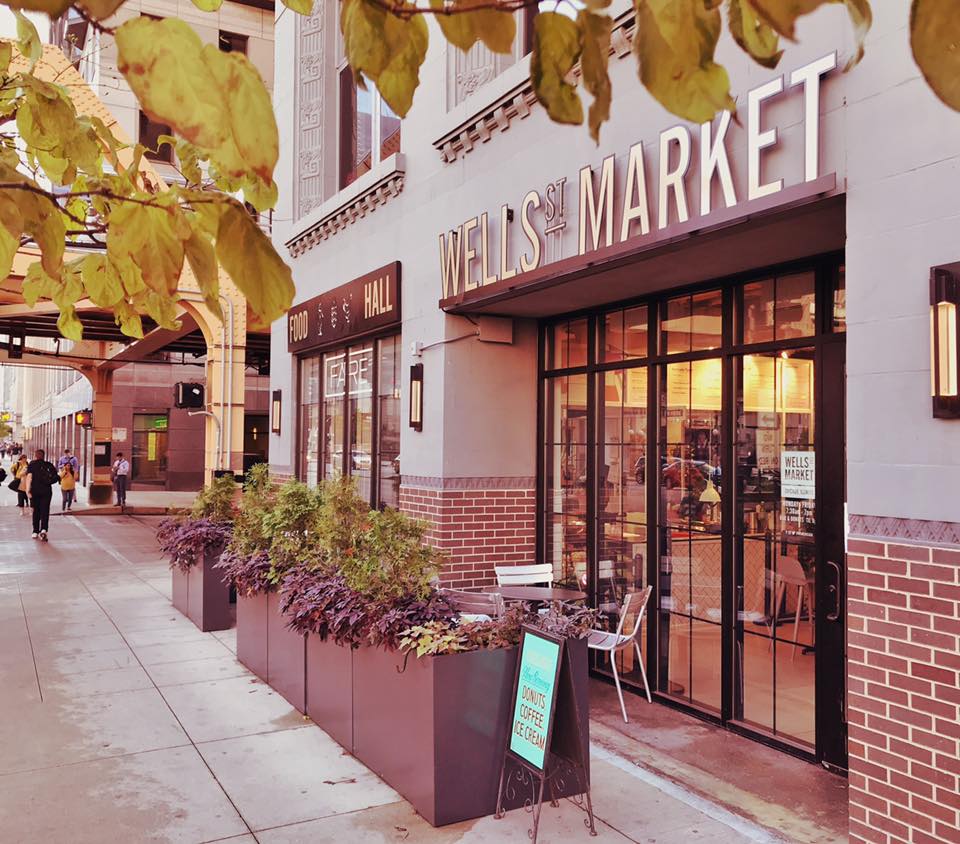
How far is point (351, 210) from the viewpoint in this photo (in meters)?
10.5

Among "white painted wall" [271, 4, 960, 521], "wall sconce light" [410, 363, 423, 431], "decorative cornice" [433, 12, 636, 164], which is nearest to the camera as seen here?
"white painted wall" [271, 4, 960, 521]

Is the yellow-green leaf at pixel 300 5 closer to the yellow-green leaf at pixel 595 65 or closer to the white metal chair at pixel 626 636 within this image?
the yellow-green leaf at pixel 595 65

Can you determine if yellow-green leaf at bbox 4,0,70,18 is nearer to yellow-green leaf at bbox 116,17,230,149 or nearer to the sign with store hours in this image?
yellow-green leaf at bbox 116,17,230,149

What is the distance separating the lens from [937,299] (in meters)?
4.02

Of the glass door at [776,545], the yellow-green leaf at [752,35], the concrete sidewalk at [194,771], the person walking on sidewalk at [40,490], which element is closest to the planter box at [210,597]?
the concrete sidewalk at [194,771]

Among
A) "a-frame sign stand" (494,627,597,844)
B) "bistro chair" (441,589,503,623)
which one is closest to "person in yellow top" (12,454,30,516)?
"bistro chair" (441,589,503,623)

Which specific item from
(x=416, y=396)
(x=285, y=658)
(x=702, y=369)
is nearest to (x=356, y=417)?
(x=416, y=396)

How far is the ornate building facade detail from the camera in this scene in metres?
11.9

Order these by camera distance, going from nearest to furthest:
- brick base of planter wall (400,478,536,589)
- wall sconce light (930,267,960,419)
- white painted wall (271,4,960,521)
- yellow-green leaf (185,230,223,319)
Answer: yellow-green leaf (185,230,223,319) < wall sconce light (930,267,960,419) < white painted wall (271,4,960,521) < brick base of planter wall (400,478,536,589)

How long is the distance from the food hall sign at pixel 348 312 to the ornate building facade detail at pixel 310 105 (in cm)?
158

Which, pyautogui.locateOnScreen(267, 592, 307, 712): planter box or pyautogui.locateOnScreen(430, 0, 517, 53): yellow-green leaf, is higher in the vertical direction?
pyautogui.locateOnScreen(430, 0, 517, 53): yellow-green leaf

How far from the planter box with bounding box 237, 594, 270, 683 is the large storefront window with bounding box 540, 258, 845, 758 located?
9.11 ft

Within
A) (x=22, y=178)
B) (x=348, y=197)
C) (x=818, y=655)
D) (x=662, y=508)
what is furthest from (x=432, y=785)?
(x=348, y=197)

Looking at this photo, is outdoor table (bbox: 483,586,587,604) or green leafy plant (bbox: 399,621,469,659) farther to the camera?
outdoor table (bbox: 483,586,587,604)
